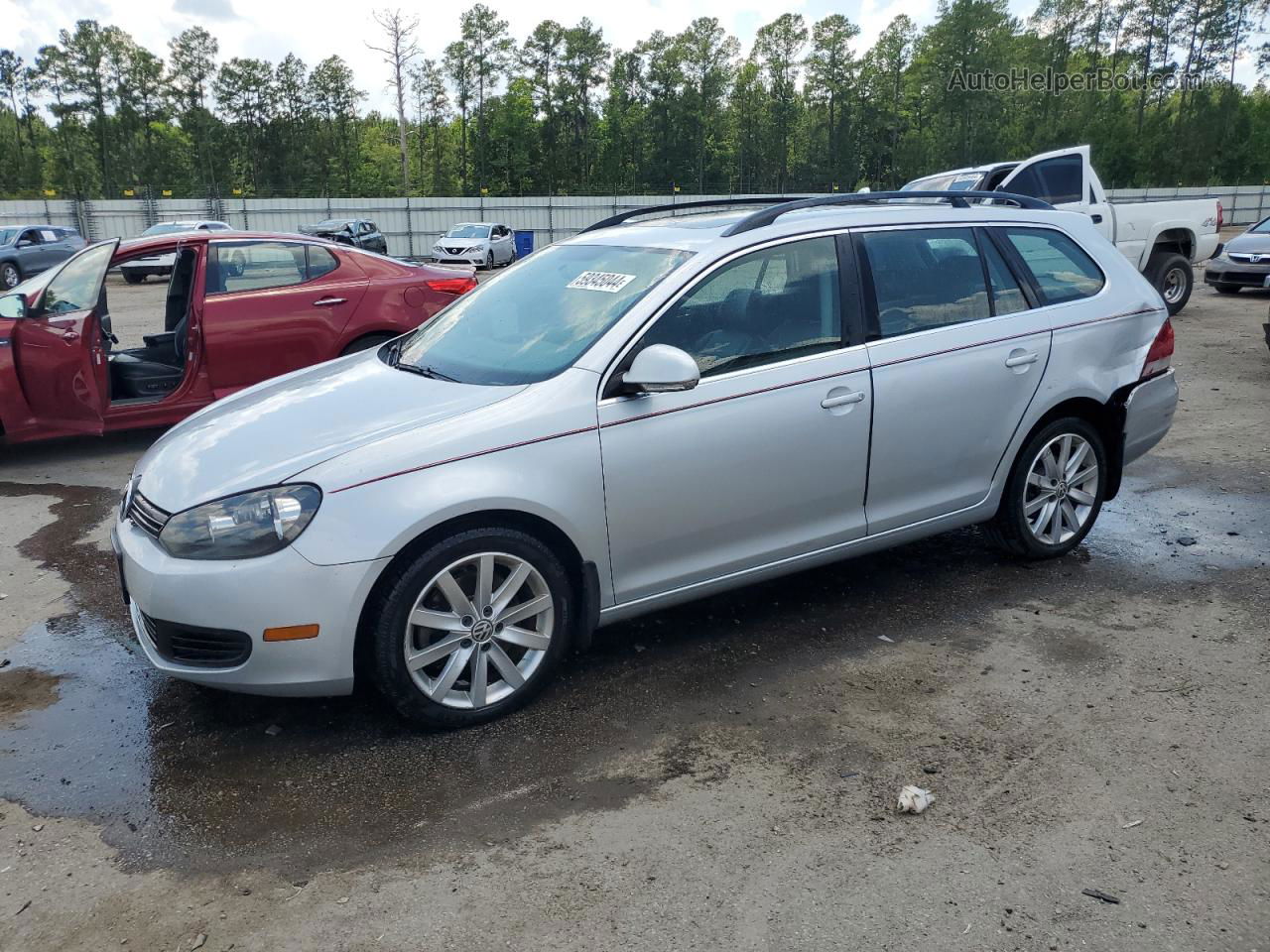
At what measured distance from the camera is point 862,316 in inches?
172

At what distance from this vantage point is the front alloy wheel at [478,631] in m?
3.50

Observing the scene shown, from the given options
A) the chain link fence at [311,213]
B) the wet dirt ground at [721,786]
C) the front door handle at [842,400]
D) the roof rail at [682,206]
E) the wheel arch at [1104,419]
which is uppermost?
the chain link fence at [311,213]

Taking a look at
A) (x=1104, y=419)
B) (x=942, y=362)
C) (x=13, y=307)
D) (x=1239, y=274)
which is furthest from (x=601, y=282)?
(x=1239, y=274)

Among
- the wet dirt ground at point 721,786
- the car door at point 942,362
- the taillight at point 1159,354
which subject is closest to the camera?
the wet dirt ground at point 721,786

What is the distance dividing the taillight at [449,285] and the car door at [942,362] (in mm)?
4703

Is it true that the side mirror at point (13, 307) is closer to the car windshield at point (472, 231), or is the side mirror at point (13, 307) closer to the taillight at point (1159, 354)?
the taillight at point (1159, 354)

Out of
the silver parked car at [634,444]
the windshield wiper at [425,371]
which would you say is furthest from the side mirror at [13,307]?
the windshield wiper at [425,371]

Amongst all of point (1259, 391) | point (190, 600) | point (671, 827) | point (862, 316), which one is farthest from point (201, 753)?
point (1259, 391)

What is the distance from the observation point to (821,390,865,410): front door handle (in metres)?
4.17

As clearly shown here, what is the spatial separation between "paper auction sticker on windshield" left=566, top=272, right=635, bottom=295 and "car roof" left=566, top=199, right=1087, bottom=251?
23cm

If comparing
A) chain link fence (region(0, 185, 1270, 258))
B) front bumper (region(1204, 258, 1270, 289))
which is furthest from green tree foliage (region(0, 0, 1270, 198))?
front bumper (region(1204, 258, 1270, 289))

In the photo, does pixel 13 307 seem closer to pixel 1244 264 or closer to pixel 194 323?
pixel 194 323

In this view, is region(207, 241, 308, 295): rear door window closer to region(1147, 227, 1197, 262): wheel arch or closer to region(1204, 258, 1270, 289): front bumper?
region(1147, 227, 1197, 262): wheel arch

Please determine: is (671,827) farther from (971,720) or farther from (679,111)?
(679,111)
